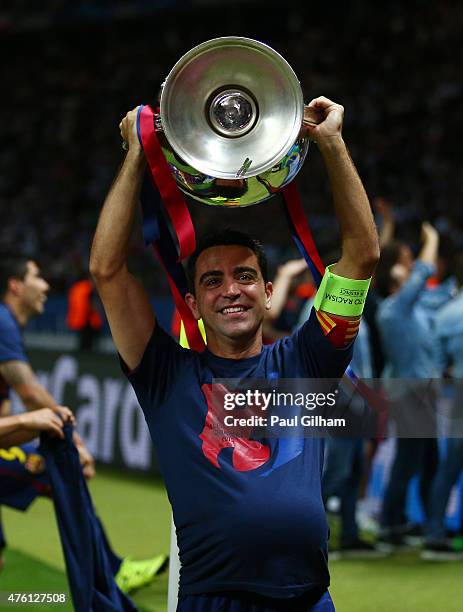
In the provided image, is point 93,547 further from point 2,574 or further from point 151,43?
point 151,43

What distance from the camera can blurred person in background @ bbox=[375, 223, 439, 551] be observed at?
6293 millimetres

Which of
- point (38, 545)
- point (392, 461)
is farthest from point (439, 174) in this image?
point (38, 545)

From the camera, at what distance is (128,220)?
2809mm

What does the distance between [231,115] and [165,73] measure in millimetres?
21223

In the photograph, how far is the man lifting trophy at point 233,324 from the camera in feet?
8.78

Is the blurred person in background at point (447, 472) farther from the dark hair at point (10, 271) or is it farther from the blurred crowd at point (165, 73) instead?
the blurred crowd at point (165, 73)

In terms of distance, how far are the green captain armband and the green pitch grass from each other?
260cm

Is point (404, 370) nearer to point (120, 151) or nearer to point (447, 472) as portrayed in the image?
point (447, 472)

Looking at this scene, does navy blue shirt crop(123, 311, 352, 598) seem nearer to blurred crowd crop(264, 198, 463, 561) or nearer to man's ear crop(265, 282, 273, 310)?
man's ear crop(265, 282, 273, 310)

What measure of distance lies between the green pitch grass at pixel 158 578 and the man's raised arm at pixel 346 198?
271 centimetres

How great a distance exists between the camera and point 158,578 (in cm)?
542

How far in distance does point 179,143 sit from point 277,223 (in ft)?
37.1

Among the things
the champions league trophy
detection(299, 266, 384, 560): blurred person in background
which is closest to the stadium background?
detection(299, 266, 384, 560): blurred person in background

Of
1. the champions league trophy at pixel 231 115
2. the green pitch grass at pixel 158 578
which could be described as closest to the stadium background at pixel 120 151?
the green pitch grass at pixel 158 578
